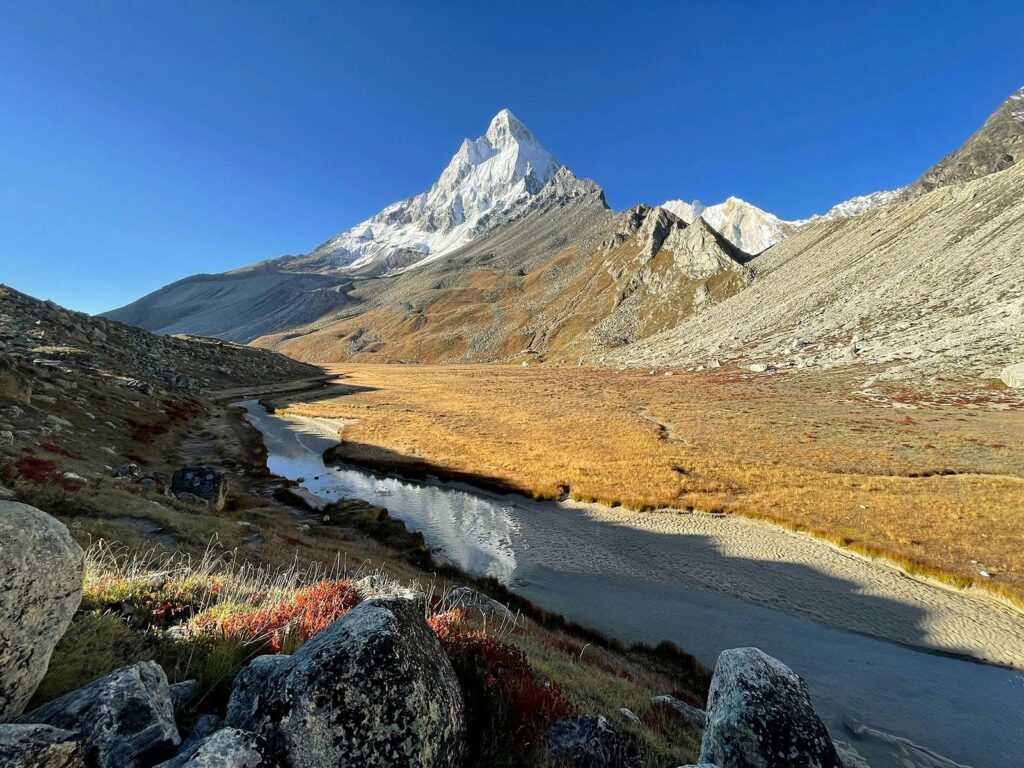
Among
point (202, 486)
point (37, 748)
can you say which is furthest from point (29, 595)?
point (202, 486)

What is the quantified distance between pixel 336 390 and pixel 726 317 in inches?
4076

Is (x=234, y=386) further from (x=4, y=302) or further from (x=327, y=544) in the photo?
(x=327, y=544)

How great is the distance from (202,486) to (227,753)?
83.0 ft

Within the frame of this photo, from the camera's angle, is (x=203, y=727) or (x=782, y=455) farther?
(x=782, y=455)

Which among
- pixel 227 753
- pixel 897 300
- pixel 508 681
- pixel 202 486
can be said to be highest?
pixel 897 300

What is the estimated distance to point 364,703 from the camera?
428 cm

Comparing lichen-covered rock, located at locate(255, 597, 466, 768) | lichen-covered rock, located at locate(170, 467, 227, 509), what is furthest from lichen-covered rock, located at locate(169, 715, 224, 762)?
lichen-covered rock, located at locate(170, 467, 227, 509)

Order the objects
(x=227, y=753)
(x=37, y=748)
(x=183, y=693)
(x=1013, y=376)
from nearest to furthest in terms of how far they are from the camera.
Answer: (x=37, y=748)
(x=227, y=753)
(x=183, y=693)
(x=1013, y=376)

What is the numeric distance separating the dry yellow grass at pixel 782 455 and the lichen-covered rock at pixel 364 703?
2626 cm

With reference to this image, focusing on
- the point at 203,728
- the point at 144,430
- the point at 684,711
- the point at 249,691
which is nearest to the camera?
the point at 203,728

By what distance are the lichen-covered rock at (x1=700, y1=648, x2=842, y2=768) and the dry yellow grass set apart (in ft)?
68.9

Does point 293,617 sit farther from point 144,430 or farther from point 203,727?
point 144,430

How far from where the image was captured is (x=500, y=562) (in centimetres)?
2294

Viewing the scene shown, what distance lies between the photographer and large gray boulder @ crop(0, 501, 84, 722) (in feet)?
13.1
